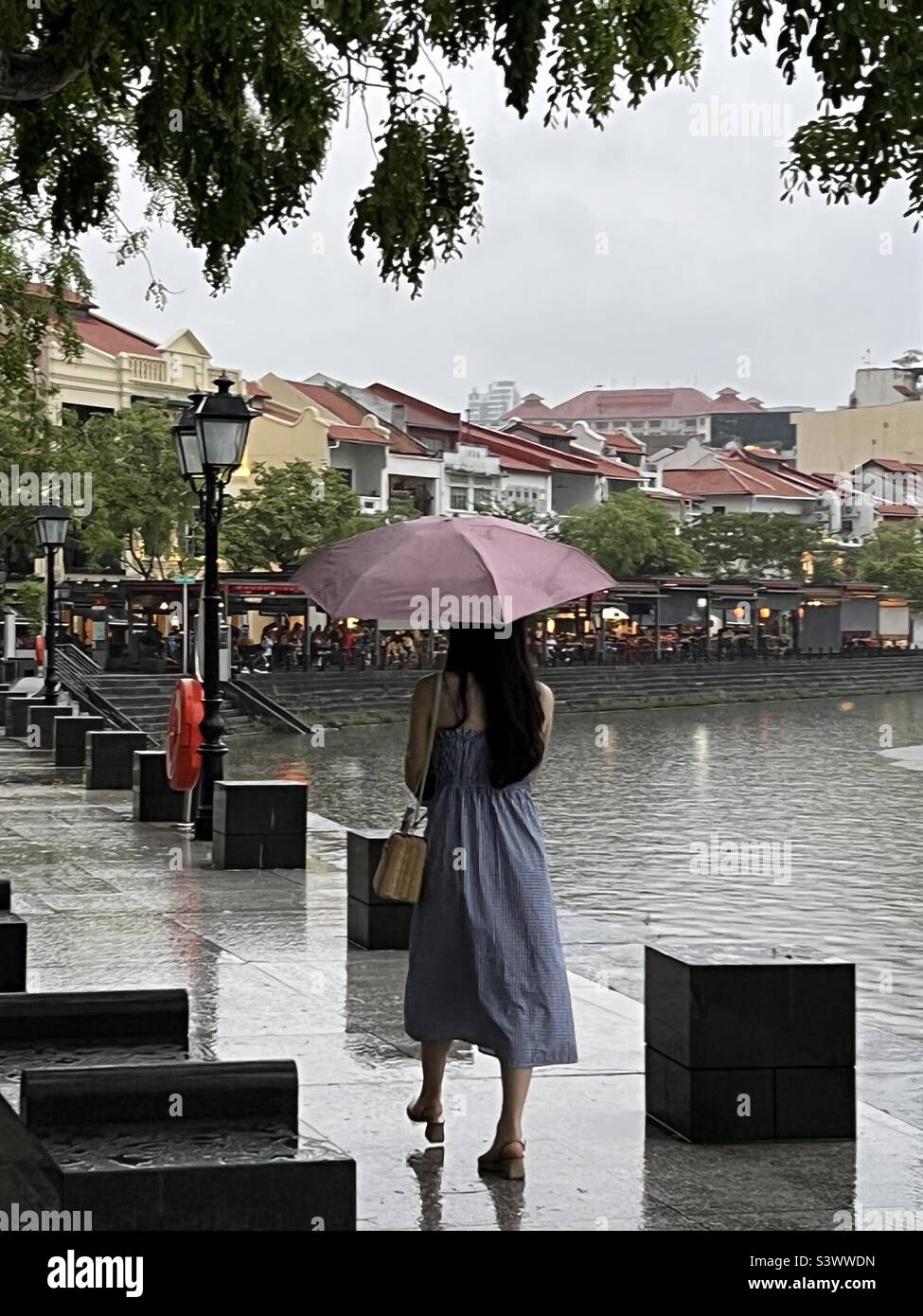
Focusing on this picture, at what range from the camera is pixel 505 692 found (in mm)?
5684

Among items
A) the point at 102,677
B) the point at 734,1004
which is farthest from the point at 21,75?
the point at 102,677

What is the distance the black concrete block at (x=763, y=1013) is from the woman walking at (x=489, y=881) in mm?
469

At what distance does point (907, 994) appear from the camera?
965 cm

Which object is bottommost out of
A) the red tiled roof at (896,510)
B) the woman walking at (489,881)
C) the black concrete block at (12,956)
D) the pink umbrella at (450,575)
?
the black concrete block at (12,956)

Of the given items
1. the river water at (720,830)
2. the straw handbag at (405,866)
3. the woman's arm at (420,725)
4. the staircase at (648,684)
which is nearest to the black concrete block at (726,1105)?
the straw handbag at (405,866)

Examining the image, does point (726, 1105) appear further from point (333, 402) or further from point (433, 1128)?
point (333, 402)

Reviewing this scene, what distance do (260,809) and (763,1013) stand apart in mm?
7353

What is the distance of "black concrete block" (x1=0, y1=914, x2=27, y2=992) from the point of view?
7.84 meters

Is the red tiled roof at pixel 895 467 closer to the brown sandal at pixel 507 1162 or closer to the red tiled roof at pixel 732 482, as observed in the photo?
the red tiled roof at pixel 732 482

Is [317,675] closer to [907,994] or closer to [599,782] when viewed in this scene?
[599,782]

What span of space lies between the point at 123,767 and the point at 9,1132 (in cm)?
1432

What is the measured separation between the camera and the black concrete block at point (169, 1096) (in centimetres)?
497

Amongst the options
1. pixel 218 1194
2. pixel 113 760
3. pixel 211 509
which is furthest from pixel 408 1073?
pixel 113 760

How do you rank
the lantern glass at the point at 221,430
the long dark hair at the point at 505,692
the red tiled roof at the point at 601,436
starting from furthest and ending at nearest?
the red tiled roof at the point at 601,436
the lantern glass at the point at 221,430
the long dark hair at the point at 505,692
